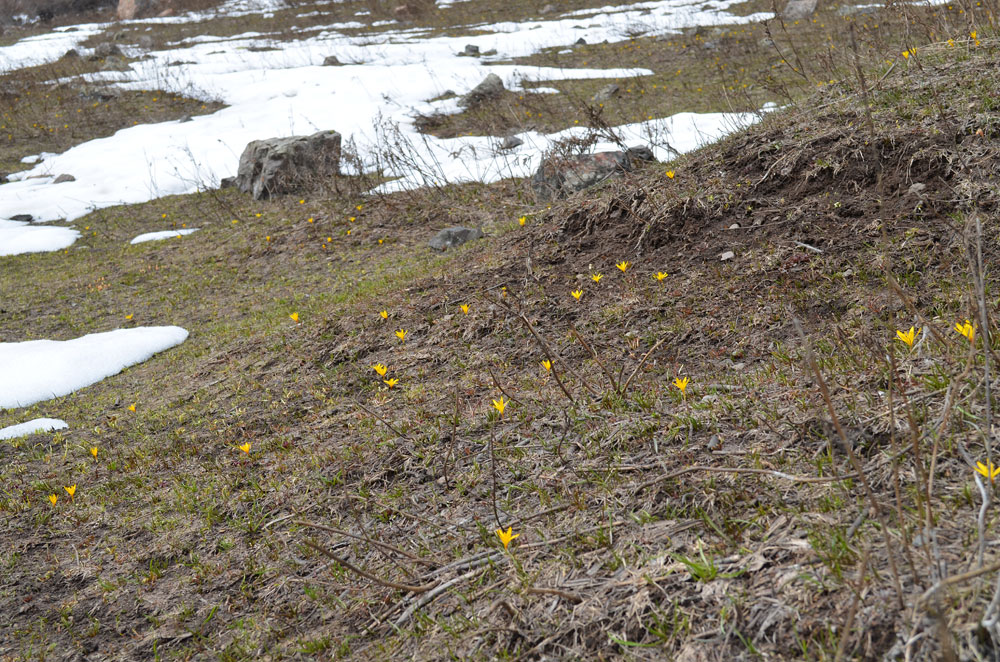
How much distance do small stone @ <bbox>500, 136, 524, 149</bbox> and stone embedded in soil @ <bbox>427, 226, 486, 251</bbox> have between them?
3817 millimetres

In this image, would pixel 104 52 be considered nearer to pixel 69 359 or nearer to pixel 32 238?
pixel 32 238

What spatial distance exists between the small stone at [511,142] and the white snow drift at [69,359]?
237 inches

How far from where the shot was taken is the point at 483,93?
47.0 feet

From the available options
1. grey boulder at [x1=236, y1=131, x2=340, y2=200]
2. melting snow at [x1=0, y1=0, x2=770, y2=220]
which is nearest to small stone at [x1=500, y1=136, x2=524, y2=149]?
melting snow at [x1=0, y1=0, x2=770, y2=220]

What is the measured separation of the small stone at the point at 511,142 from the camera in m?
10.7

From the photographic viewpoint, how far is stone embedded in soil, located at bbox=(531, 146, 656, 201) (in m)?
6.78

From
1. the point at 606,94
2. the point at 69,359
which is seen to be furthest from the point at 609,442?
the point at 606,94

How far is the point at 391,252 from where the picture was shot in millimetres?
7680

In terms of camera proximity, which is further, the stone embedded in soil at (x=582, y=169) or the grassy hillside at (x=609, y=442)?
the stone embedded in soil at (x=582, y=169)

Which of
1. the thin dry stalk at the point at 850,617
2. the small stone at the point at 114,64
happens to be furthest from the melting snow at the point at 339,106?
the thin dry stalk at the point at 850,617

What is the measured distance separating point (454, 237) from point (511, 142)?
13.9 ft

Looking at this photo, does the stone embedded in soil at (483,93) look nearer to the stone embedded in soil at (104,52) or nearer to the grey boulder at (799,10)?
the grey boulder at (799,10)

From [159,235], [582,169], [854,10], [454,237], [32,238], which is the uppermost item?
[854,10]

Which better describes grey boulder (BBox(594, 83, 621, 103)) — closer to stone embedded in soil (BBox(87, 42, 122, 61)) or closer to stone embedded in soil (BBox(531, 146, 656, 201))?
stone embedded in soil (BBox(531, 146, 656, 201))
